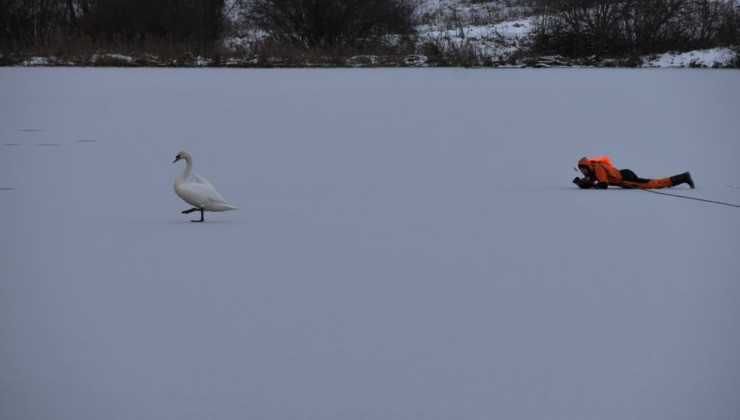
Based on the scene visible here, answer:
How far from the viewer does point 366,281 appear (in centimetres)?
462

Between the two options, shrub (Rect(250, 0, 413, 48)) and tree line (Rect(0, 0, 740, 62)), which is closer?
tree line (Rect(0, 0, 740, 62))

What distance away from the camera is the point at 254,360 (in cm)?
349

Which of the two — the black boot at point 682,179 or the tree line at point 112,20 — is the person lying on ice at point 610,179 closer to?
the black boot at point 682,179

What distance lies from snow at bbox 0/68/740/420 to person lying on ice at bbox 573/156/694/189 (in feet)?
0.26

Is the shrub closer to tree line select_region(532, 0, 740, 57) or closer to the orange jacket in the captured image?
tree line select_region(532, 0, 740, 57)

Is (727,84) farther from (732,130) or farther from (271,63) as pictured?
(271,63)

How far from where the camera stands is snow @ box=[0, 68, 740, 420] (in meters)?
3.21

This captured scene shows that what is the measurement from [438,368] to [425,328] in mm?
467

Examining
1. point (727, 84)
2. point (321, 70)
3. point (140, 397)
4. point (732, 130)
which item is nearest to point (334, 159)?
point (732, 130)

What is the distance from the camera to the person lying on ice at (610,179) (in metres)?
6.96

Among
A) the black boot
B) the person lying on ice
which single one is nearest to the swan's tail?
the person lying on ice

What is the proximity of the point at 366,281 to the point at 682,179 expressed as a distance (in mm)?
3037

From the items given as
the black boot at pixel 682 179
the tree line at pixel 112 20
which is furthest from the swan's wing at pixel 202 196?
the tree line at pixel 112 20

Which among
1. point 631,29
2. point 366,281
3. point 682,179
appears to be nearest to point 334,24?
point 631,29
